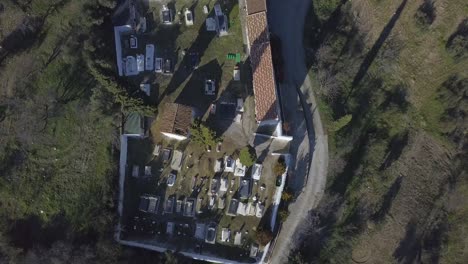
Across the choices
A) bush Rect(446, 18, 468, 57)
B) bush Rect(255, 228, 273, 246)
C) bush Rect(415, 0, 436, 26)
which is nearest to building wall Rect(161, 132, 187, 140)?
bush Rect(255, 228, 273, 246)

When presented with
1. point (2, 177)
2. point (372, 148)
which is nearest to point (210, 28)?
point (372, 148)

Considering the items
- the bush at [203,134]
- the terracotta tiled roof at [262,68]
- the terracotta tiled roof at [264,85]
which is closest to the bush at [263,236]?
the bush at [203,134]

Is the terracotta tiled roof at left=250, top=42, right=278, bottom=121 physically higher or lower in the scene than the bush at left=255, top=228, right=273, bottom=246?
higher

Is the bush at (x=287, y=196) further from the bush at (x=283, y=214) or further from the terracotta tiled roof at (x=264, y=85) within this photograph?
the terracotta tiled roof at (x=264, y=85)

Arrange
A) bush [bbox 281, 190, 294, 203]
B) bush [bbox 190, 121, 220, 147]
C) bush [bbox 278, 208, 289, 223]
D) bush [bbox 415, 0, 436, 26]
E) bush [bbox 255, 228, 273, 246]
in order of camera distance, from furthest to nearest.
Result: bush [bbox 415, 0, 436, 26]
bush [bbox 281, 190, 294, 203]
bush [bbox 278, 208, 289, 223]
bush [bbox 190, 121, 220, 147]
bush [bbox 255, 228, 273, 246]

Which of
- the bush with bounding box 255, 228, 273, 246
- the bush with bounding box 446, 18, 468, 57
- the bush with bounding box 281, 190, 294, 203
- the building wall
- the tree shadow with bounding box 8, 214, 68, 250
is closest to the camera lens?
the tree shadow with bounding box 8, 214, 68, 250

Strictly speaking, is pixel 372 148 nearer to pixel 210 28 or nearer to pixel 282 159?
pixel 282 159

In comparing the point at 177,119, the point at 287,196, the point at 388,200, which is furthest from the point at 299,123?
the point at 388,200

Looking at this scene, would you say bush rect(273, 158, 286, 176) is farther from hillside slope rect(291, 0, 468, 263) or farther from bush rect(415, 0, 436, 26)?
bush rect(415, 0, 436, 26)
